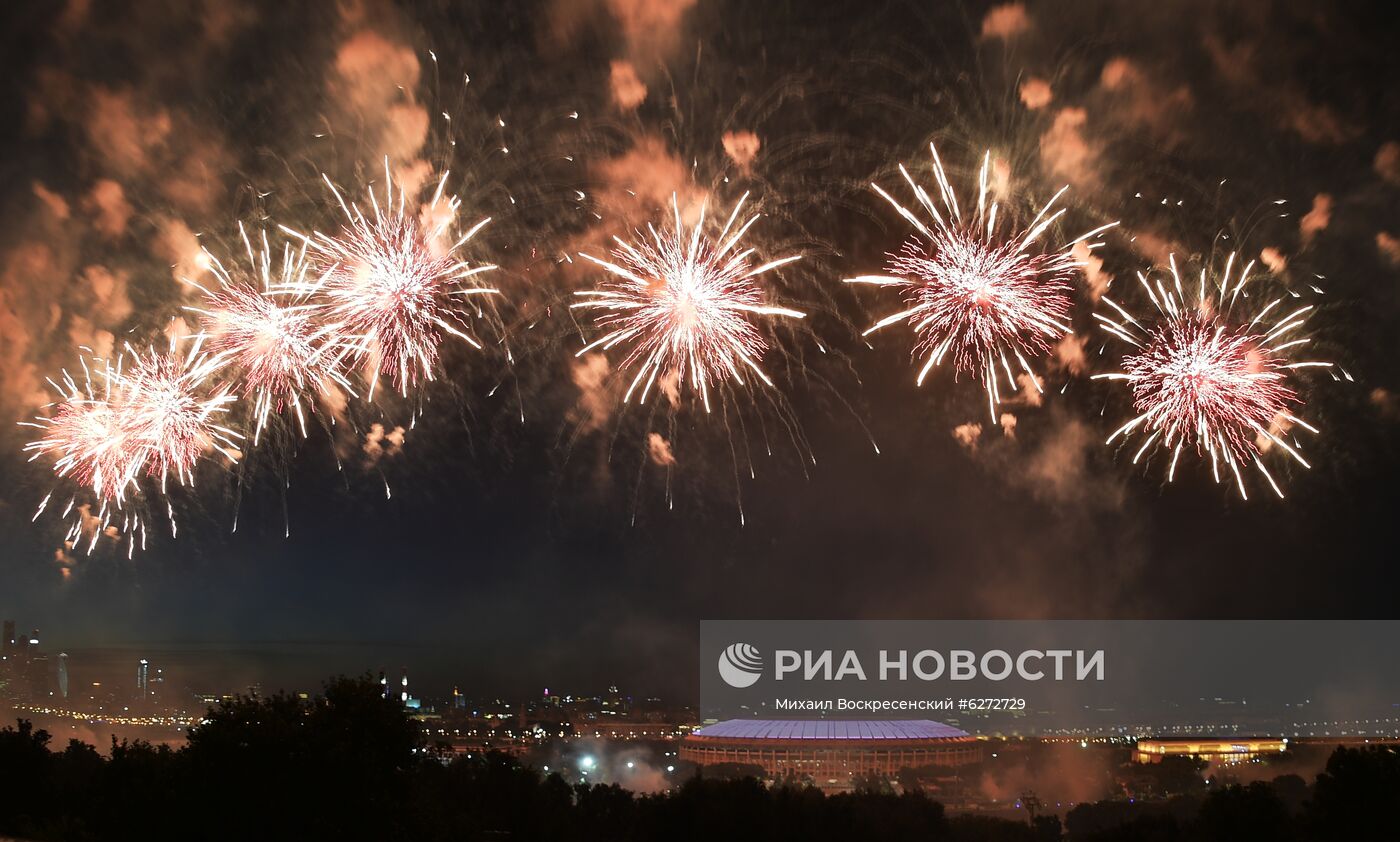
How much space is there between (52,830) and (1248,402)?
26.6m

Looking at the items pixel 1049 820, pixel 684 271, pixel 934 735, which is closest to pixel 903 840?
pixel 1049 820

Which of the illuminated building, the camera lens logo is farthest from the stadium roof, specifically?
the camera lens logo

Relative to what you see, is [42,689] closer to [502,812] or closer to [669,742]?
[669,742]

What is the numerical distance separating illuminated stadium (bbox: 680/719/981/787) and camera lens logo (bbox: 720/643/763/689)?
13888 millimetres

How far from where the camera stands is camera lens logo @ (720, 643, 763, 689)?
159 feet

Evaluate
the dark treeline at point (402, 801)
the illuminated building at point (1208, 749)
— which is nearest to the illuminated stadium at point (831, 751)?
the illuminated building at point (1208, 749)

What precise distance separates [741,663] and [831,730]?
21.5 meters

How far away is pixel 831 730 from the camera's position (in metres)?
67.0

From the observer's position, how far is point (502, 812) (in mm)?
32406

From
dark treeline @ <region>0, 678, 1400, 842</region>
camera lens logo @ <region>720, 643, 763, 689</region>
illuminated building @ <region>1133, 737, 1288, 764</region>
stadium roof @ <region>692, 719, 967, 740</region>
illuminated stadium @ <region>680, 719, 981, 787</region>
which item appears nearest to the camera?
dark treeline @ <region>0, 678, 1400, 842</region>

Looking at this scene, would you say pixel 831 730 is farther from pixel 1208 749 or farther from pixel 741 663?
pixel 1208 749

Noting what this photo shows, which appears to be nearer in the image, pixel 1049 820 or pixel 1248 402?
pixel 1248 402

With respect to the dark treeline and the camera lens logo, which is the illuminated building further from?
the camera lens logo

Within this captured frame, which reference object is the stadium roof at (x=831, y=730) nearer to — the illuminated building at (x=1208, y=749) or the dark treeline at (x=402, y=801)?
the illuminated building at (x=1208, y=749)
